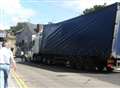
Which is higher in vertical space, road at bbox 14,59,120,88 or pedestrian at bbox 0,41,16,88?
pedestrian at bbox 0,41,16,88

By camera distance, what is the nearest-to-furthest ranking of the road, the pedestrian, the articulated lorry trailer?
1. the pedestrian
2. the road
3. the articulated lorry trailer

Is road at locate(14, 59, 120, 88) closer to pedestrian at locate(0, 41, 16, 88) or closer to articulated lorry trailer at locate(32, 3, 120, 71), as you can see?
articulated lorry trailer at locate(32, 3, 120, 71)

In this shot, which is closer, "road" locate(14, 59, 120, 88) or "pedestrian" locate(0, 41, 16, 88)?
"pedestrian" locate(0, 41, 16, 88)

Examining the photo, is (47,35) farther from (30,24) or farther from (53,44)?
(30,24)

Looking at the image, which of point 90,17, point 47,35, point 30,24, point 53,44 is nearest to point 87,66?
point 90,17

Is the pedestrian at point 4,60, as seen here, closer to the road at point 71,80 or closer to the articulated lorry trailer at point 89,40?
the road at point 71,80

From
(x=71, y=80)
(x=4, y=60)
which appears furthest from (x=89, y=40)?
(x=4, y=60)

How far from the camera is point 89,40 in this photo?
107 feet

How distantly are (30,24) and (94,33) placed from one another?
326ft

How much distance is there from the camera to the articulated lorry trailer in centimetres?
2891

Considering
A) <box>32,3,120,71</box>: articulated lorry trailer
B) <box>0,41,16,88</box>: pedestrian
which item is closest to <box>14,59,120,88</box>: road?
<box>32,3,120,71</box>: articulated lorry trailer

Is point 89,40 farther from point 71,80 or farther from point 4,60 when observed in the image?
point 4,60

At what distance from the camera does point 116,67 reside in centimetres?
2948

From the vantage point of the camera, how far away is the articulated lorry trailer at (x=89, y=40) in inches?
1138
